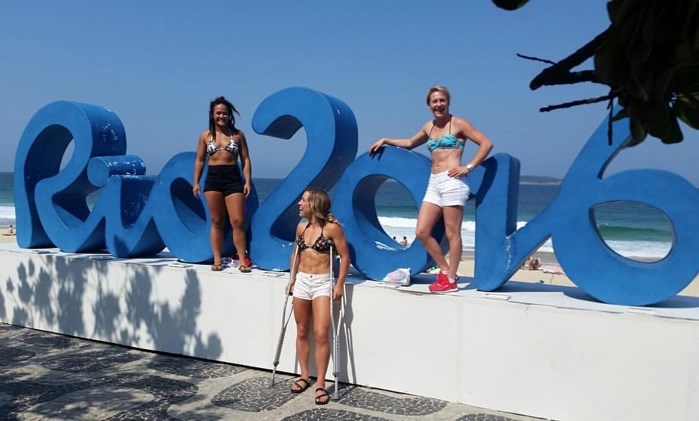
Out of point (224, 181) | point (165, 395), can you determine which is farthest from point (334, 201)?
point (165, 395)

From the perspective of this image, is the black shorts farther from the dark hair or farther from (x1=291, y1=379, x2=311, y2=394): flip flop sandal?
(x1=291, y1=379, x2=311, y2=394): flip flop sandal

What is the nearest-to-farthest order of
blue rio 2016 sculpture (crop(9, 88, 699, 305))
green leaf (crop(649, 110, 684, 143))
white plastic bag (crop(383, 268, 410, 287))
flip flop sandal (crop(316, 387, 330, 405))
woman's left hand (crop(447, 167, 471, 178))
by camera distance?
green leaf (crop(649, 110, 684, 143)) → blue rio 2016 sculpture (crop(9, 88, 699, 305)) → flip flop sandal (crop(316, 387, 330, 405)) → woman's left hand (crop(447, 167, 471, 178)) → white plastic bag (crop(383, 268, 410, 287))

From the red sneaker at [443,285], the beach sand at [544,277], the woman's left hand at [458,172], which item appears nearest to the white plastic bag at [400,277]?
the red sneaker at [443,285]

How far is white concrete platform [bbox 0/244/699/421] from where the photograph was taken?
446 cm

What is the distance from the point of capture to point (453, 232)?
5.41 meters

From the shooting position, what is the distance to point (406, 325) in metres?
5.38

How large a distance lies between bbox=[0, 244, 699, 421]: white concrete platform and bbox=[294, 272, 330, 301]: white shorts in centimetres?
36

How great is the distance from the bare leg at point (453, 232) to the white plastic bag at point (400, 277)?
1.39ft

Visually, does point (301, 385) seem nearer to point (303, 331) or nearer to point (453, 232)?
point (303, 331)

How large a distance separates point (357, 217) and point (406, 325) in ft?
4.00

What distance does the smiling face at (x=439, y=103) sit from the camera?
17.7 feet

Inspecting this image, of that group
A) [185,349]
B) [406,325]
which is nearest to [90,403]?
[185,349]

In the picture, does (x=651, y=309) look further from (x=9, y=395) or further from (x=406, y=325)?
(x=9, y=395)

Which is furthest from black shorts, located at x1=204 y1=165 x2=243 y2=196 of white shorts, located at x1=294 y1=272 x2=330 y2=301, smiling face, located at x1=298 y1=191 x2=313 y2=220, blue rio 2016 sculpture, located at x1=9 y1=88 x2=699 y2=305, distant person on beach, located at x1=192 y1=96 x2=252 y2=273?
white shorts, located at x1=294 y1=272 x2=330 y2=301
